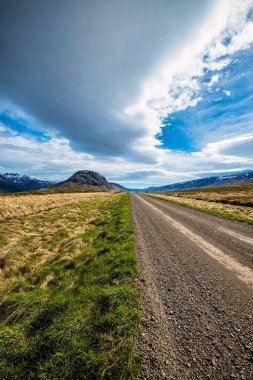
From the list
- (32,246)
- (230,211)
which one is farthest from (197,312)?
(230,211)

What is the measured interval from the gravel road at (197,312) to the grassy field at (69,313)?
0.52 metres

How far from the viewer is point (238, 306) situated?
5.16 metres

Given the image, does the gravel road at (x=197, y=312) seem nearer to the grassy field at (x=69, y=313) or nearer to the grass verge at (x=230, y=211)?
the grassy field at (x=69, y=313)

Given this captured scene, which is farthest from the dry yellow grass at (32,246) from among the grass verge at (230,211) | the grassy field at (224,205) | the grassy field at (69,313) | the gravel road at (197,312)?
the grassy field at (224,205)

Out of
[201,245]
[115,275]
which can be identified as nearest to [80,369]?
[115,275]

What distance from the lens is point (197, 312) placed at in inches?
198

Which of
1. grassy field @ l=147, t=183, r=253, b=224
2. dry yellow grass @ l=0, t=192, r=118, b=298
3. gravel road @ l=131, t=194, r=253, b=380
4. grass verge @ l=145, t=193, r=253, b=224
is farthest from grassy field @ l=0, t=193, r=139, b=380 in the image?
grassy field @ l=147, t=183, r=253, b=224

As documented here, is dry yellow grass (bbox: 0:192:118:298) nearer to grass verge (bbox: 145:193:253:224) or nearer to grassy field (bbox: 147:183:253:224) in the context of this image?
grass verge (bbox: 145:193:253:224)

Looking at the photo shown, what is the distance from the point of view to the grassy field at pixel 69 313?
358cm

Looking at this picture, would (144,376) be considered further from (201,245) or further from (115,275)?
(201,245)

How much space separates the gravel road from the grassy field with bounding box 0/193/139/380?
1.70ft

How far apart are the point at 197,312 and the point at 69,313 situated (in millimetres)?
3767

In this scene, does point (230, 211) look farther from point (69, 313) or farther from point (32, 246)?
point (69, 313)

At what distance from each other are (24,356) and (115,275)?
3.79 m
